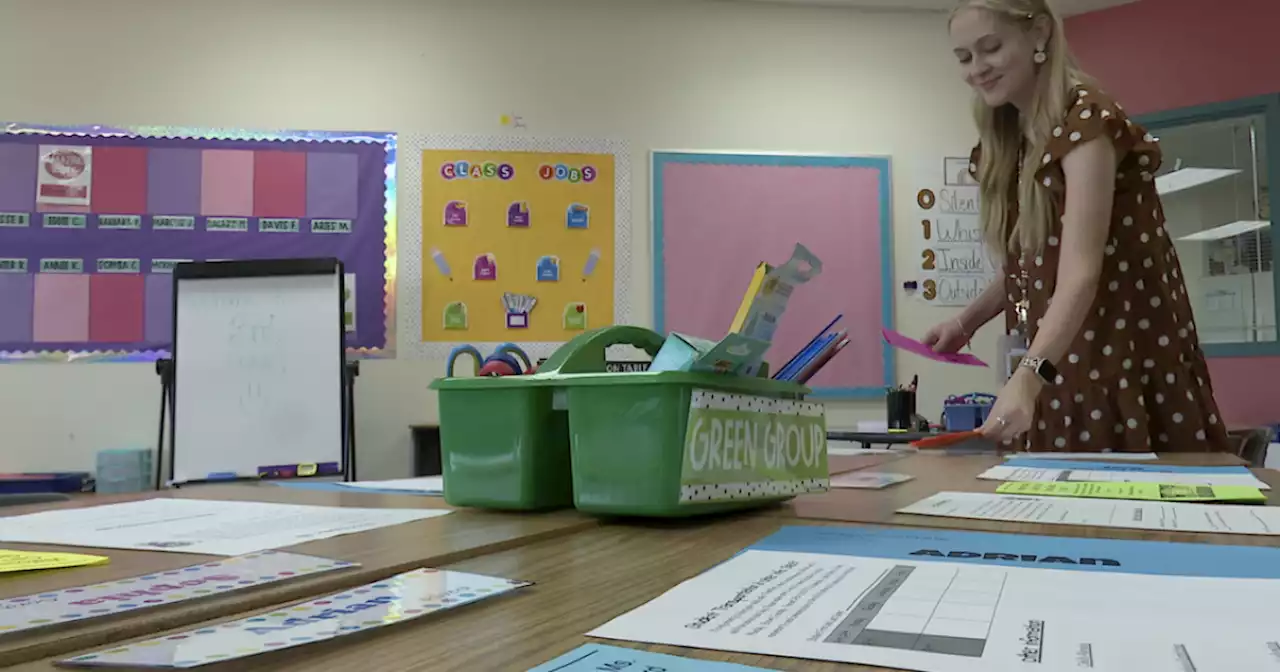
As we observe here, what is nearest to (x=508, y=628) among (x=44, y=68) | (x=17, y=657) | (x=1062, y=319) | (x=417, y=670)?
(x=417, y=670)

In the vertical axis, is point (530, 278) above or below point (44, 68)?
below

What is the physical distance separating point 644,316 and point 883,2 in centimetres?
153

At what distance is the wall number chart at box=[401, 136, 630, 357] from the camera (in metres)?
3.15

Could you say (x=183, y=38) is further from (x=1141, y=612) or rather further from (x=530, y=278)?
(x=1141, y=612)

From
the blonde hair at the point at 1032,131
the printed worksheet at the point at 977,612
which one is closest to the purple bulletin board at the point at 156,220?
the blonde hair at the point at 1032,131

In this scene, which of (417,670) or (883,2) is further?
(883,2)

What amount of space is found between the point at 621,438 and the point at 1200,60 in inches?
147

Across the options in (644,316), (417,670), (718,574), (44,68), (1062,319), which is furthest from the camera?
(644,316)

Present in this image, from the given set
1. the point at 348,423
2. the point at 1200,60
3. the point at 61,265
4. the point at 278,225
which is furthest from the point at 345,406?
the point at 1200,60

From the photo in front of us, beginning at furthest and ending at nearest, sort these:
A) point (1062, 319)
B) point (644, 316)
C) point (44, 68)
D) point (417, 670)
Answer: point (644, 316) < point (44, 68) < point (1062, 319) < point (417, 670)

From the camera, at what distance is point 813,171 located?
11.1 feet

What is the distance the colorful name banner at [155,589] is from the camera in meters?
0.36

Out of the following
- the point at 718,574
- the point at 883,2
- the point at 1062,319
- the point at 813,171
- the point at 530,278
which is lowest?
the point at 718,574

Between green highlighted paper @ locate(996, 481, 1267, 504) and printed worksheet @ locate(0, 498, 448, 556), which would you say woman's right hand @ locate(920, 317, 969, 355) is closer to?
green highlighted paper @ locate(996, 481, 1267, 504)
